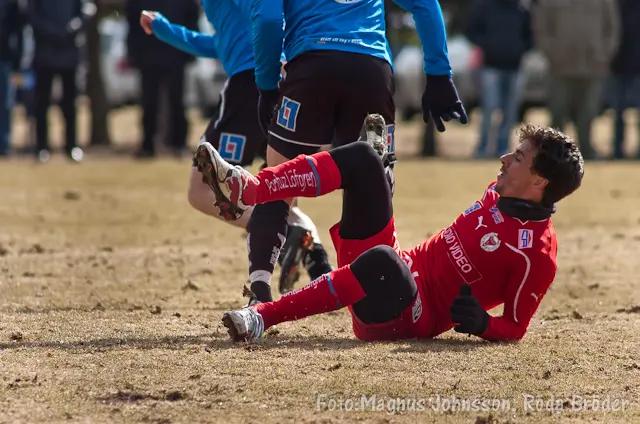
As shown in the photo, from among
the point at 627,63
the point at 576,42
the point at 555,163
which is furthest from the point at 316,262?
the point at 627,63

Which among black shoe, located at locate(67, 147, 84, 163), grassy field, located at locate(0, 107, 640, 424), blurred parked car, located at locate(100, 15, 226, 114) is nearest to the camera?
grassy field, located at locate(0, 107, 640, 424)

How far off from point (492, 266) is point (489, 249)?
84 millimetres

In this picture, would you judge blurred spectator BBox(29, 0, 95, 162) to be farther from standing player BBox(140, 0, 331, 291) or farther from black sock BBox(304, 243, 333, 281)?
black sock BBox(304, 243, 333, 281)

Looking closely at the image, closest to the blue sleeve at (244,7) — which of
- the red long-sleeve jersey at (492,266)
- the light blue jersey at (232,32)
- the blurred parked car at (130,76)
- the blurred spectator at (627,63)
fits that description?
the light blue jersey at (232,32)

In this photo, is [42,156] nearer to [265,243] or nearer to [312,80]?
[265,243]

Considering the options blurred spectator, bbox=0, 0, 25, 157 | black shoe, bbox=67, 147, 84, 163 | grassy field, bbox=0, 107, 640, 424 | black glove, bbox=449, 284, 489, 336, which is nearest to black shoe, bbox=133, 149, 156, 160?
black shoe, bbox=67, 147, 84, 163

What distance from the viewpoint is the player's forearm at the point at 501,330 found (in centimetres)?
592

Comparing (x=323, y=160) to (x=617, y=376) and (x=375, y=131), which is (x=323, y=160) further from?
Answer: (x=617, y=376)

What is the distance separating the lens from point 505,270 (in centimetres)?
595

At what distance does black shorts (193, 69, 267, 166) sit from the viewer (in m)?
7.63

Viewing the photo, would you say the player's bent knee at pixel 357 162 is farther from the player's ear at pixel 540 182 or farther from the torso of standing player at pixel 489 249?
Answer: the player's ear at pixel 540 182

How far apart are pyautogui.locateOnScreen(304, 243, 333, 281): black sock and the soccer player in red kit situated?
4.17ft

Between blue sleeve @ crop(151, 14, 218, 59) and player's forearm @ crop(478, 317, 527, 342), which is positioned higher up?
blue sleeve @ crop(151, 14, 218, 59)

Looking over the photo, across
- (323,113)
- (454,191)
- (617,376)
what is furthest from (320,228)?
(617,376)
